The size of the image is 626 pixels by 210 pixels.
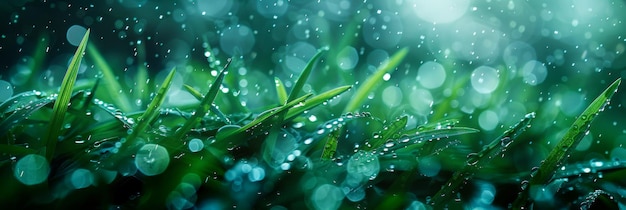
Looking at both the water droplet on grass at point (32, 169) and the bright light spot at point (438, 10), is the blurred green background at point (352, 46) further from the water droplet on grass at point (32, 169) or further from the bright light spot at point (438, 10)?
the water droplet on grass at point (32, 169)

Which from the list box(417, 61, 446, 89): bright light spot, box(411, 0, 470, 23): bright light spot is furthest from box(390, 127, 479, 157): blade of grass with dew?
box(411, 0, 470, 23): bright light spot

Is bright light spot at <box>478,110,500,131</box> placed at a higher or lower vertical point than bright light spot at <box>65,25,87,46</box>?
lower

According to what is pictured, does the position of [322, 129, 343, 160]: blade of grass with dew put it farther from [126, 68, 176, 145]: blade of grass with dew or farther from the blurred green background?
the blurred green background

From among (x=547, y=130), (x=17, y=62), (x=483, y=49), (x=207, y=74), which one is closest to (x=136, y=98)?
(x=207, y=74)

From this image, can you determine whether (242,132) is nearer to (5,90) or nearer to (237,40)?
(5,90)

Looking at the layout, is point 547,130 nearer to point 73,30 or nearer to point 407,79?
point 407,79
